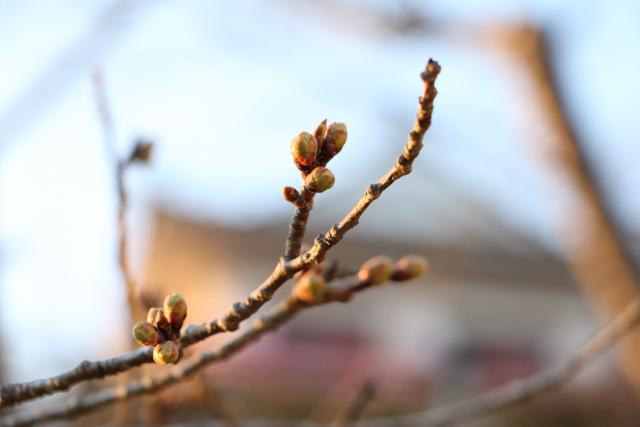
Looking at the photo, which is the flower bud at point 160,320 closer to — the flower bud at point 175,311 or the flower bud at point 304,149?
the flower bud at point 175,311

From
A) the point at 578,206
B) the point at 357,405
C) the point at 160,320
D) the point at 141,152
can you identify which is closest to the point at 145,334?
the point at 160,320

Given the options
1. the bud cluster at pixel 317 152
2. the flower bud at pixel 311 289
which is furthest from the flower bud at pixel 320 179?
the flower bud at pixel 311 289

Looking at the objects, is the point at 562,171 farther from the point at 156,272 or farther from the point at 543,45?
the point at 156,272

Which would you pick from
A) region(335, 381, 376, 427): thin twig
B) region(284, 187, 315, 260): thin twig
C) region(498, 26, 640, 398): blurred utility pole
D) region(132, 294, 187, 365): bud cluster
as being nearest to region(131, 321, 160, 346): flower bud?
region(132, 294, 187, 365): bud cluster

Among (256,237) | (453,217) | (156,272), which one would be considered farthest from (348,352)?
(156,272)

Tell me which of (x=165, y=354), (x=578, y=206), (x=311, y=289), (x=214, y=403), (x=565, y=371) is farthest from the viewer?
(x=578, y=206)

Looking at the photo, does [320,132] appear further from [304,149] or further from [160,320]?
[160,320]
